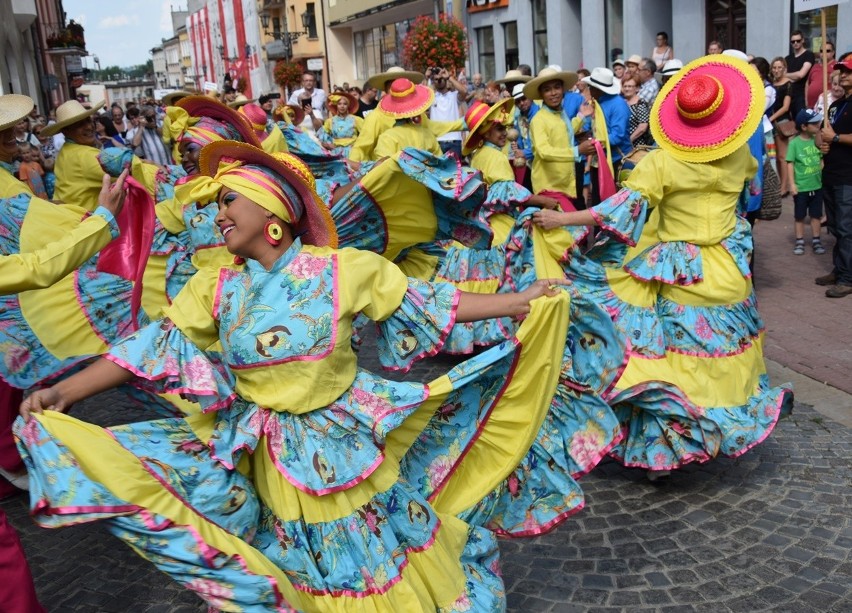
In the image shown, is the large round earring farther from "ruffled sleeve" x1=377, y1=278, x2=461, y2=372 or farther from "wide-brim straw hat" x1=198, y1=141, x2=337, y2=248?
"ruffled sleeve" x1=377, y1=278, x2=461, y2=372

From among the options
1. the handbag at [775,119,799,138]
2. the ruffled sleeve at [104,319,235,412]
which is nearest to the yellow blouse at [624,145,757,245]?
the ruffled sleeve at [104,319,235,412]

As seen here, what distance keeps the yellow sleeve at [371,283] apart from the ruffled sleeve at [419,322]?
0.04 metres

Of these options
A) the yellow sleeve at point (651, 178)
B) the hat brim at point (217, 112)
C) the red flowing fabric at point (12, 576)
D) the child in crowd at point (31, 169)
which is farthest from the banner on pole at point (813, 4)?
the child in crowd at point (31, 169)

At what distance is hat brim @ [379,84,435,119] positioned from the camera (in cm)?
825

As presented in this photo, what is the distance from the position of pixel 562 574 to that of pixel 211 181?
236cm

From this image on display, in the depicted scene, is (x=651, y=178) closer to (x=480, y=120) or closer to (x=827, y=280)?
(x=480, y=120)

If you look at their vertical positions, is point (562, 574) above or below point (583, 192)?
below

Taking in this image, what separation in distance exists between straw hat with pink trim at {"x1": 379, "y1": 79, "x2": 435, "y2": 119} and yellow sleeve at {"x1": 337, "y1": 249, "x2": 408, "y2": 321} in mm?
5472

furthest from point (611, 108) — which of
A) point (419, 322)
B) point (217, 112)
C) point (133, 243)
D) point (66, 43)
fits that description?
point (66, 43)

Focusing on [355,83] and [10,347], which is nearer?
[10,347]

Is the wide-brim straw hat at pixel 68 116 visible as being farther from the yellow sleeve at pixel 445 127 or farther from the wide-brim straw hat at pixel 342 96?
the wide-brim straw hat at pixel 342 96

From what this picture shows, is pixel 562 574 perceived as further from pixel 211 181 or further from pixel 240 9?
pixel 240 9

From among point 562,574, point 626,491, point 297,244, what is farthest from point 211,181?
point 626,491

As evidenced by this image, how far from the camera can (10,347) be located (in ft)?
15.4
